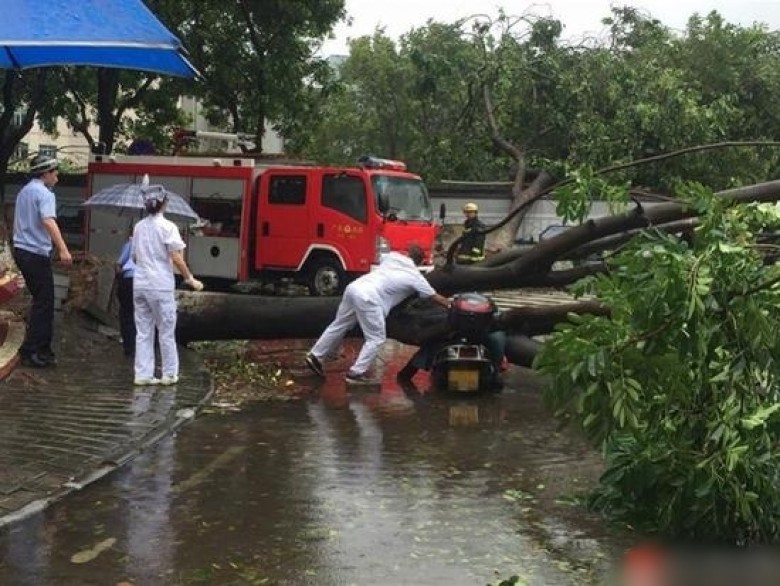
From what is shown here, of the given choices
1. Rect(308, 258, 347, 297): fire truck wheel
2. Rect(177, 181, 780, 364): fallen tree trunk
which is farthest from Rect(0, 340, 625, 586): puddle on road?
Rect(308, 258, 347, 297): fire truck wheel

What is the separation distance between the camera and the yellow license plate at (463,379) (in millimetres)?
9320

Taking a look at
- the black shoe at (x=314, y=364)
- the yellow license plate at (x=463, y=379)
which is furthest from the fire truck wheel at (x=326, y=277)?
the yellow license plate at (x=463, y=379)

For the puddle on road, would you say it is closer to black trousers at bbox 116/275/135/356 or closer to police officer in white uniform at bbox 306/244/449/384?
police officer in white uniform at bbox 306/244/449/384

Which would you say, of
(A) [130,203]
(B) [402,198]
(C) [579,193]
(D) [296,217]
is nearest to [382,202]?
(B) [402,198]

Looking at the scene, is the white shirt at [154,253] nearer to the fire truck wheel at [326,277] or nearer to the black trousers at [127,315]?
the black trousers at [127,315]

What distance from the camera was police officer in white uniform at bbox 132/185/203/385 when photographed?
8578 mm

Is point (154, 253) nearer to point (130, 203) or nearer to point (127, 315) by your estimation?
point (127, 315)

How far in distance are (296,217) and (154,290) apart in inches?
361

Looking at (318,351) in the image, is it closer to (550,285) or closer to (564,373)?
(550,285)

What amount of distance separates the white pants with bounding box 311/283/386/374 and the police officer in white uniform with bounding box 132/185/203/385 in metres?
1.65

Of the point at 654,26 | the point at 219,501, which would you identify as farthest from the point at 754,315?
the point at 654,26

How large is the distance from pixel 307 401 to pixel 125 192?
18.2 feet

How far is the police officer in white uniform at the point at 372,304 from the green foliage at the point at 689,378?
4491 millimetres

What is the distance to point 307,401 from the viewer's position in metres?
8.79
